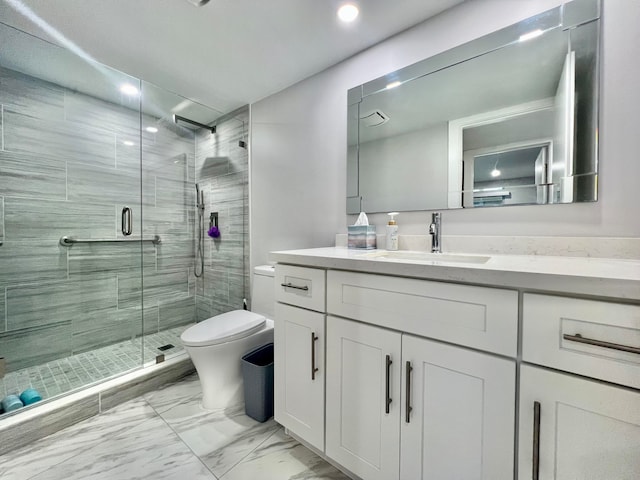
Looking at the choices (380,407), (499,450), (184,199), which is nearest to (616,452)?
(499,450)

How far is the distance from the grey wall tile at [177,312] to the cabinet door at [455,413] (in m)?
2.23

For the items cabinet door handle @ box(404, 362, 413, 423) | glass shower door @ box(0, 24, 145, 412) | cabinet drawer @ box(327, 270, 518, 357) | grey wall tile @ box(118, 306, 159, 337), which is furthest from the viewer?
grey wall tile @ box(118, 306, 159, 337)

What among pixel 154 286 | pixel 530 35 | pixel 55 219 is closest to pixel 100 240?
pixel 55 219

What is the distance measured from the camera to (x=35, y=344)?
6.13 feet

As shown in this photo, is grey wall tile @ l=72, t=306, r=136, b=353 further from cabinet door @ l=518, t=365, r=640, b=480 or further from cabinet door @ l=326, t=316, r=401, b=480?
cabinet door @ l=518, t=365, r=640, b=480

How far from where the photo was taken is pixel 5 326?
5.78 feet

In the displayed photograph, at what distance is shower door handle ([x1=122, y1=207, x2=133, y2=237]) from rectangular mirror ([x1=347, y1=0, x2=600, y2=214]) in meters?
1.83

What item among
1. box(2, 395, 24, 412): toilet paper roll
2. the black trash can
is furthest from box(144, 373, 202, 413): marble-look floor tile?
box(2, 395, 24, 412): toilet paper roll

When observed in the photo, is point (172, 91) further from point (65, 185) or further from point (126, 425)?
point (126, 425)

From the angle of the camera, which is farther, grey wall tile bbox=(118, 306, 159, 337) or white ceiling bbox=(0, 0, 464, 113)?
grey wall tile bbox=(118, 306, 159, 337)

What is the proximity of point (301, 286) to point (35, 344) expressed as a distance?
206 cm

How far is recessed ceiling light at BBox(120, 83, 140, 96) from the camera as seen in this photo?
1968 mm

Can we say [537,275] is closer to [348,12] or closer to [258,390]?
[258,390]

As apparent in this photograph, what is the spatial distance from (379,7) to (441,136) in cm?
68
